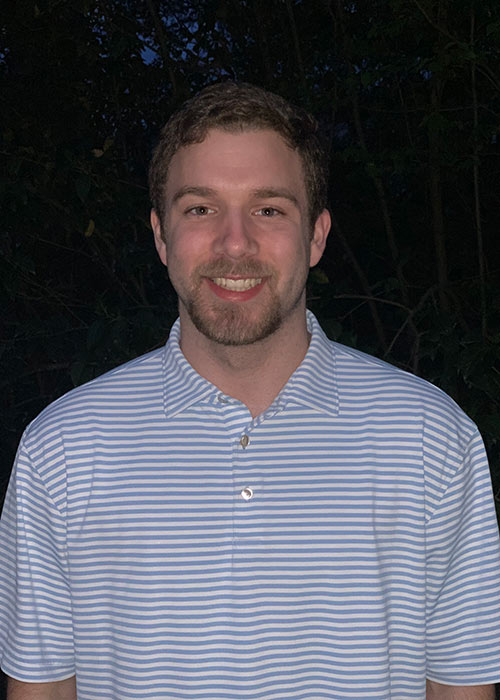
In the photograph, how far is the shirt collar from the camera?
1990 mm

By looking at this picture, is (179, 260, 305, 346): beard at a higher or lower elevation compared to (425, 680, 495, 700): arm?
higher

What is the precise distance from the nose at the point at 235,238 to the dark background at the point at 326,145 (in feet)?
4.74

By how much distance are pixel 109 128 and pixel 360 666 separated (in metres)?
3.46

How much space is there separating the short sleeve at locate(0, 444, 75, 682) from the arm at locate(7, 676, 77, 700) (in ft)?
0.08

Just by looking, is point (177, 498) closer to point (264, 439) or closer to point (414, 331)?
point (264, 439)

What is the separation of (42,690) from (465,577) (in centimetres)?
87

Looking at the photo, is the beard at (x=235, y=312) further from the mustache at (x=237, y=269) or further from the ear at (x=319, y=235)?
the ear at (x=319, y=235)

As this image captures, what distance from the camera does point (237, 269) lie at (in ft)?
6.59

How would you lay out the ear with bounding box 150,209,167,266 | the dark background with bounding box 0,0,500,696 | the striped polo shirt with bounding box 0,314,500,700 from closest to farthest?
the striped polo shirt with bounding box 0,314,500,700, the ear with bounding box 150,209,167,266, the dark background with bounding box 0,0,500,696

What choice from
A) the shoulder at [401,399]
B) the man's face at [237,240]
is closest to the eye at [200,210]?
the man's face at [237,240]

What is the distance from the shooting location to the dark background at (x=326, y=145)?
3.65 metres

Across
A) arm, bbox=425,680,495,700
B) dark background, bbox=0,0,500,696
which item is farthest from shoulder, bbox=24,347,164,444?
dark background, bbox=0,0,500,696

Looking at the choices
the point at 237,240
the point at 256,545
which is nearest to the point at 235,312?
the point at 237,240

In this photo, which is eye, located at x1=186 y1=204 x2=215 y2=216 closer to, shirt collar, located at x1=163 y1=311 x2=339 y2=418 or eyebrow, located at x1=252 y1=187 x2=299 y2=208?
eyebrow, located at x1=252 y1=187 x2=299 y2=208
